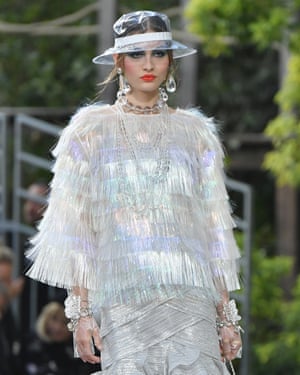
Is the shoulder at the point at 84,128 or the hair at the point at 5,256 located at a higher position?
the shoulder at the point at 84,128

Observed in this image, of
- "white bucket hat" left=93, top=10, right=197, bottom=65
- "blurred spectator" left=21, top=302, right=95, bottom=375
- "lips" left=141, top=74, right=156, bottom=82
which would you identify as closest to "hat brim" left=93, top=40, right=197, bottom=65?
"white bucket hat" left=93, top=10, right=197, bottom=65

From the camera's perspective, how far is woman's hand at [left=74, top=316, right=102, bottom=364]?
5648mm

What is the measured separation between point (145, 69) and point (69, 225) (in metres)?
0.68

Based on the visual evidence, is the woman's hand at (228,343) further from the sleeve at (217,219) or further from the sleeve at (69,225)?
the sleeve at (69,225)

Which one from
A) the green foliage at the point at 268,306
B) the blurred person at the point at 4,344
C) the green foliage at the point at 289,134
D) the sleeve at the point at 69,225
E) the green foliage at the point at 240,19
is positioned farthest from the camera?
the green foliage at the point at 268,306

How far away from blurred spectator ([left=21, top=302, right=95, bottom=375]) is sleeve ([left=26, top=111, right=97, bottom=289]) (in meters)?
3.84

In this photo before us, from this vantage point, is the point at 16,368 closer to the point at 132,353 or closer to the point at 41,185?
the point at 41,185

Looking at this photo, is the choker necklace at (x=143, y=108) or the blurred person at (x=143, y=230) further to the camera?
the choker necklace at (x=143, y=108)

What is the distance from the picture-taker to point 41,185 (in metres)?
11.0

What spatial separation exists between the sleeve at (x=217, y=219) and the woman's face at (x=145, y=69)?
295mm

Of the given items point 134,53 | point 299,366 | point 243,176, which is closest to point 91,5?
point 243,176

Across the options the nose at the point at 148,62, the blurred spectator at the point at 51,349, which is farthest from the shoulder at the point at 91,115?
the blurred spectator at the point at 51,349

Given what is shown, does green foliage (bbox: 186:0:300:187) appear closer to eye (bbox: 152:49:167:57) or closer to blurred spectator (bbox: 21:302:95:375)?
blurred spectator (bbox: 21:302:95:375)

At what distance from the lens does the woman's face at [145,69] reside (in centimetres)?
590
